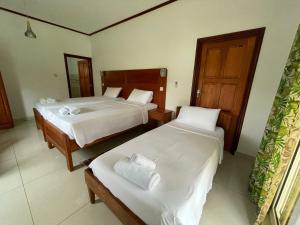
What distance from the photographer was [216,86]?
7.74 ft

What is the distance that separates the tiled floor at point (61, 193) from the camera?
124 centimetres

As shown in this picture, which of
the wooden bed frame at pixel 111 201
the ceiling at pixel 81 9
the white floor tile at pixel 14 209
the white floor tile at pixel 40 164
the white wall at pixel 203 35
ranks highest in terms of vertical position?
the ceiling at pixel 81 9

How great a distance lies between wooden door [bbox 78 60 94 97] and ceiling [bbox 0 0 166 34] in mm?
1524

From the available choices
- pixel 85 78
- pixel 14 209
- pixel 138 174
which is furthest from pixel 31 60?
pixel 138 174

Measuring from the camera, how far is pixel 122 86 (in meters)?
3.92

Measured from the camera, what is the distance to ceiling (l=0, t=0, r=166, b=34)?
2678mm

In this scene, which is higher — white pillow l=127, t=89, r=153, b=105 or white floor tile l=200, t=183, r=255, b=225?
white pillow l=127, t=89, r=153, b=105

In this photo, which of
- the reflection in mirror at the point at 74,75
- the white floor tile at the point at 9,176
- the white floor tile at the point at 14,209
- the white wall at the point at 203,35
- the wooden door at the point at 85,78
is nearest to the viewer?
the white floor tile at the point at 14,209

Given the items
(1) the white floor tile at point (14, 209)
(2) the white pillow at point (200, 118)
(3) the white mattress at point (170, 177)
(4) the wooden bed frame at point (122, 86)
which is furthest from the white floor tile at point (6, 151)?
(2) the white pillow at point (200, 118)

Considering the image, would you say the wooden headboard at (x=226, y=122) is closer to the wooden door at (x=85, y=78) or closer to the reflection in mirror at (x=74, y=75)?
the wooden door at (x=85, y=78)

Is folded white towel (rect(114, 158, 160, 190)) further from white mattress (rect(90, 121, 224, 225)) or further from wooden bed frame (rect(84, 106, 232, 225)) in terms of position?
wooden bed frame (rect(84, 106, 232, 225))

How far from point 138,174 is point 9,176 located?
6.24ft

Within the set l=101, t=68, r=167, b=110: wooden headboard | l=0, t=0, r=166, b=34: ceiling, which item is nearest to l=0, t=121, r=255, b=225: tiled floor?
l=101, t=68, r=167, b=110: wooden headboard

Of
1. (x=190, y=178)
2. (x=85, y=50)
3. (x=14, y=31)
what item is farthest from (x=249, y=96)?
(x=14, y=31)
